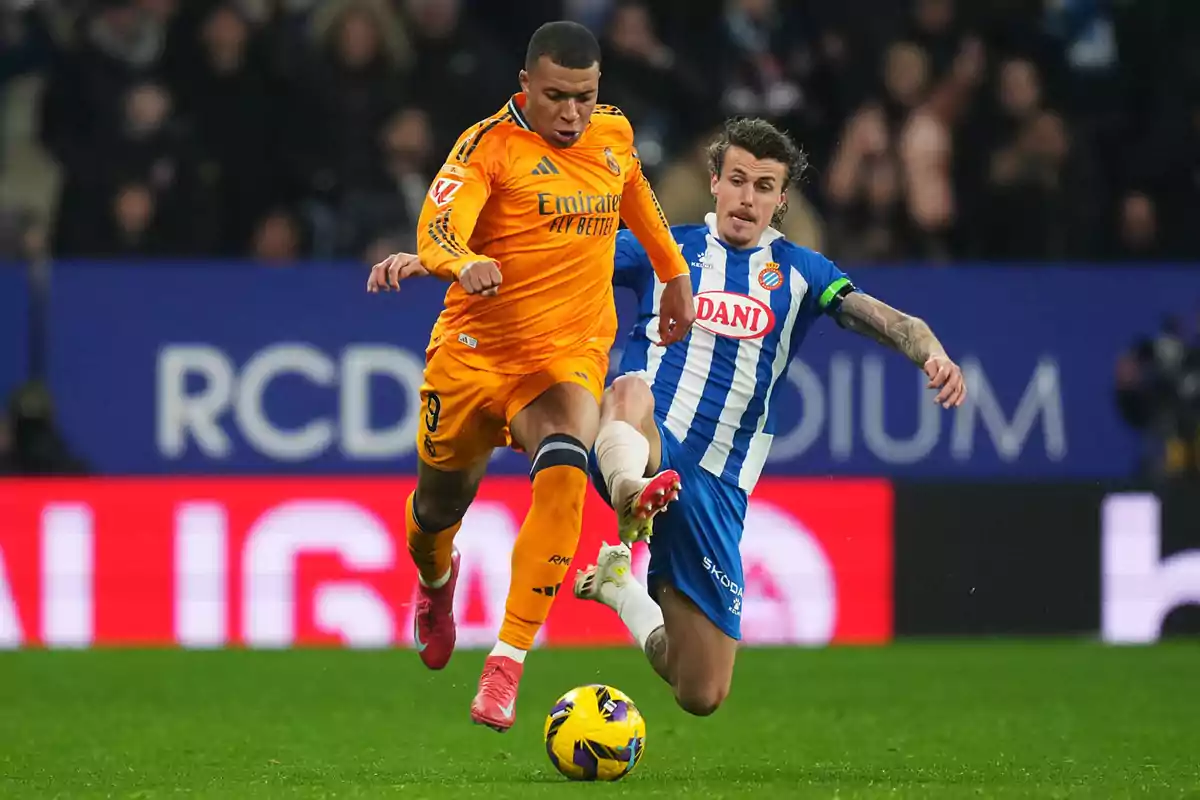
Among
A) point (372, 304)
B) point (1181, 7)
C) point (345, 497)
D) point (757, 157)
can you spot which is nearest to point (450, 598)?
point (757, 157)

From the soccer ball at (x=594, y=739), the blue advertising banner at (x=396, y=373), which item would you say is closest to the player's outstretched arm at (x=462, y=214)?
the soccer ball at (x=594, y=739)

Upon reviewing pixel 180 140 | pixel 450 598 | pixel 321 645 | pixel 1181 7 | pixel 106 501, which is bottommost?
pixel 321 645

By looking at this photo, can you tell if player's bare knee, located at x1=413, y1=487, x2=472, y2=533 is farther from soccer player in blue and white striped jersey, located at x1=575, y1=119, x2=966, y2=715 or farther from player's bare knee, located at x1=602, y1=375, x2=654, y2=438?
player's bare knee, located at x1=602, y1=375, x2=654, y2=438

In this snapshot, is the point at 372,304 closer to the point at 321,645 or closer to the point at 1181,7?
the point at 321,645

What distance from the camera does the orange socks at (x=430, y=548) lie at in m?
8.05

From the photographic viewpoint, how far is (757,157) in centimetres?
765

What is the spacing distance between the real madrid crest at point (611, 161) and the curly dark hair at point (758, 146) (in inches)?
18.5

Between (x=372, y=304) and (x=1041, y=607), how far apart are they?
443 cm

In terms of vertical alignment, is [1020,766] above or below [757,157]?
below

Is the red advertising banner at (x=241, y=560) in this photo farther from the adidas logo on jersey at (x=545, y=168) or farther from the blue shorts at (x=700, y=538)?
the adidas logo on jersey at (x=545, y=168)

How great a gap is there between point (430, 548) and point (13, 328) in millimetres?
5825

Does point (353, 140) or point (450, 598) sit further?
point (353, 140)

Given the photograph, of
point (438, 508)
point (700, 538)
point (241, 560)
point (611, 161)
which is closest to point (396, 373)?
point (241, 560)

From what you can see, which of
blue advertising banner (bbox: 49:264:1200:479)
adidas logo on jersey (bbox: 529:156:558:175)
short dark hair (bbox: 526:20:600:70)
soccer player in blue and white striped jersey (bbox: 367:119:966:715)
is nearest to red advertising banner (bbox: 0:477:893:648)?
blue advertising banner (bbox: 49:264:1200:479)
